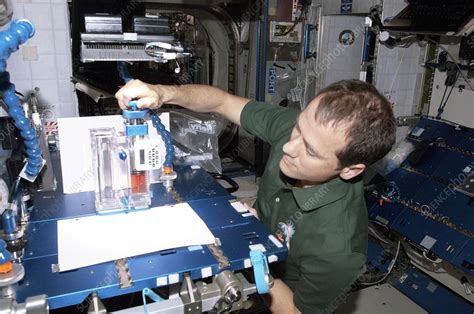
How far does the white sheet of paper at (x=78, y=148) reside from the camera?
5.01ft

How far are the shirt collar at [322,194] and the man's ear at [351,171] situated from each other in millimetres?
37

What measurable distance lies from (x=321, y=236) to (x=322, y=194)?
16cm

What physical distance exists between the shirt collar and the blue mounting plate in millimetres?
244

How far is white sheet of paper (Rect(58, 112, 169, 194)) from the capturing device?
60.1 inches

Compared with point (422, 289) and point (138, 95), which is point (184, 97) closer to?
point (138, 95)

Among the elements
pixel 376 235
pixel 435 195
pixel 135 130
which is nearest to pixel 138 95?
pixel 135 130

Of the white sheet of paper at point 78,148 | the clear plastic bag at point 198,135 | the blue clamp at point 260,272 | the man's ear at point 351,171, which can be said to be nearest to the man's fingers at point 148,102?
the white sheet of paper at point 78,148

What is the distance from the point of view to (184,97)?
1.74 meters

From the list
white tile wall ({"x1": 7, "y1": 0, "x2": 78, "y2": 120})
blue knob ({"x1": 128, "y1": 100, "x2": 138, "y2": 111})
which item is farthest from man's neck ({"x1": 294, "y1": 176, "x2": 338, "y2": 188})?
white tile wall ({"x1": 7, "y1": 0, "x2": 78, "y2": 120})

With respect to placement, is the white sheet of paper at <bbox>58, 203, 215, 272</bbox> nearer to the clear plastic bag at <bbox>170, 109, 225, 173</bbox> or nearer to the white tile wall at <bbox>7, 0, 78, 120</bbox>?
the white tile wall at <bbox>7, 0, 78, 120</bbox>

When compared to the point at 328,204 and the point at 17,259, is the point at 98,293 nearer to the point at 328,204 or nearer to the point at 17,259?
the point at 17,259

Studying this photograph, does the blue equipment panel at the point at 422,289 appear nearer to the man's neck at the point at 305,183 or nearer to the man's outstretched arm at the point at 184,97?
the man's neck at the point at 305,183

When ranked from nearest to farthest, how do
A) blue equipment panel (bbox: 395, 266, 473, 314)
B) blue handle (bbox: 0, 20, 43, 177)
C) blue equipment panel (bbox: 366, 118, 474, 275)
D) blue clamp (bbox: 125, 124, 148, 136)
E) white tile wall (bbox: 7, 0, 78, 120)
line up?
blue handle (bbox: 0, 20, 43, 177)
blue clamp (bbox: 125, 124, 148, 136)
white tile wall (bbox: 7, 0, 78, 120)
blue equipment panel (bbox: 366, 118, 474, 275)
blue equipment panel (bbox: 395, 266, 473, 314)

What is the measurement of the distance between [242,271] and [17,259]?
0.65 meters
